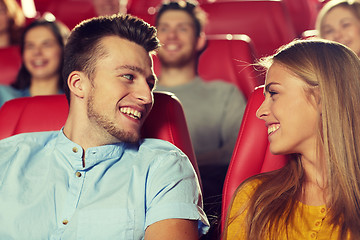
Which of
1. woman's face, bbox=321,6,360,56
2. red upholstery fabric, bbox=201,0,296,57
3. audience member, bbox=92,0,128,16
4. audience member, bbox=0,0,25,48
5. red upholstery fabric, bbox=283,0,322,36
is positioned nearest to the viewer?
woman's face, bbox=321,6,360,56

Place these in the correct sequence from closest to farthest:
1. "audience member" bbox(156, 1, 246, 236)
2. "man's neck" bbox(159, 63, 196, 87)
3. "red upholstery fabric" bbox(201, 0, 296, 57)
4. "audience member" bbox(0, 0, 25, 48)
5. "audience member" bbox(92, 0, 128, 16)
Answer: "audience member" bbox(156, 1, 246, 236)
"man's neck" bbox(159, 63, 196, 87)
"red upholstery fabric" bbox(201, 0, 296, 57)
"audience member" bbox(0, 0, 25, 48)
"audience member" bbox(92, 0, 128, 16)

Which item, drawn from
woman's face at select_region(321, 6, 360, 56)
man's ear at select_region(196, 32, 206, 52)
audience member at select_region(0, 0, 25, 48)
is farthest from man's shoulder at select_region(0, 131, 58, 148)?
audience member at select_region(0, 0, 25, 48)

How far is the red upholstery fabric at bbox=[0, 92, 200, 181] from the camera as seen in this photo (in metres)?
1.43

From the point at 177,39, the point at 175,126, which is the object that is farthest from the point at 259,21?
the point at 175,126

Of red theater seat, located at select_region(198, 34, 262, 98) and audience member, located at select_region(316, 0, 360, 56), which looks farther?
audience member, located at select_region(316, 0, 360, 56)

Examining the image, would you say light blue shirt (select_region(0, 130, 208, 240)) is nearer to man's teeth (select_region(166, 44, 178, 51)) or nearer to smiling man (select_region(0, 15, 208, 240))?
smiling man (select_region(0, 15, 208, 240))

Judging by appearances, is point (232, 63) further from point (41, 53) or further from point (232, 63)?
point (41, 53)

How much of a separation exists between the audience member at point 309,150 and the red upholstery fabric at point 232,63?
2.56 feet

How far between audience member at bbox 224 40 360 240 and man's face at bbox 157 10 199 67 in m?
1.09

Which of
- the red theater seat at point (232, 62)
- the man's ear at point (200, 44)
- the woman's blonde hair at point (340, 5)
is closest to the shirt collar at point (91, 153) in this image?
the red theater seat at point (232, 62)

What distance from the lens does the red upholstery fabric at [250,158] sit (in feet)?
4.47

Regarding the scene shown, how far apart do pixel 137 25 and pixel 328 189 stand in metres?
0.62

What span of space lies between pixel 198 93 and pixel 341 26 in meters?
0.63

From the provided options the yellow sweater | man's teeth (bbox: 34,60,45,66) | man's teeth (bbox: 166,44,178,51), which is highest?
man's teeth (bbox: 166,44,178,51)
